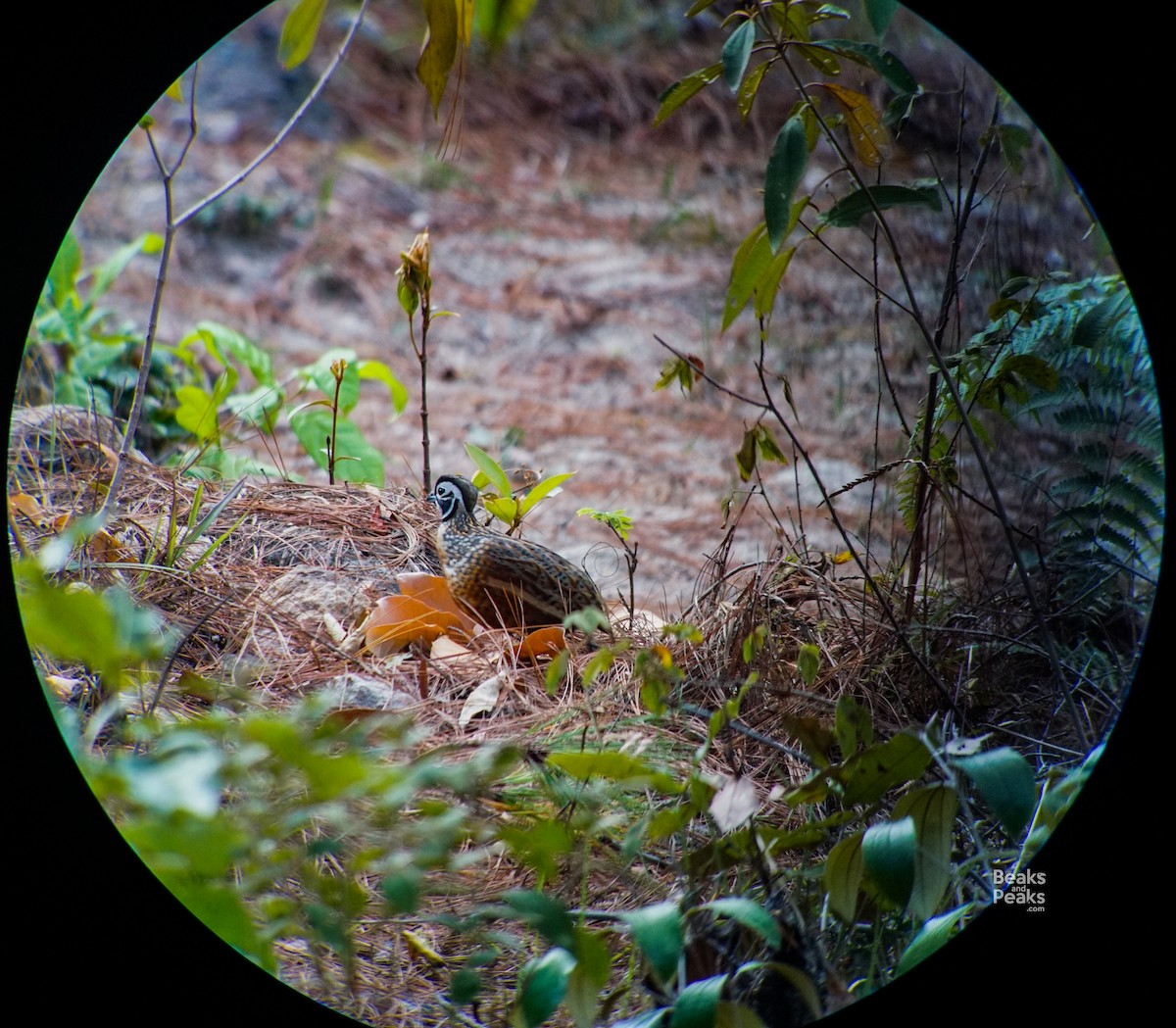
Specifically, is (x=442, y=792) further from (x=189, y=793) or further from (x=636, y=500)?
(x=636, y=500)

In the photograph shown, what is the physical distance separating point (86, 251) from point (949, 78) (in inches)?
121

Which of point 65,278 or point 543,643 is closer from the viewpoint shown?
point 543,643

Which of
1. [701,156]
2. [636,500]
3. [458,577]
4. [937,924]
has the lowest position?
[937,924]

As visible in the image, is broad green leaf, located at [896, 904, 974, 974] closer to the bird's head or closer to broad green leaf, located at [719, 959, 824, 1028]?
broad green leaf, located at [719, 959, 824, 1028]

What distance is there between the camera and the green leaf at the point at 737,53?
3.36 ft

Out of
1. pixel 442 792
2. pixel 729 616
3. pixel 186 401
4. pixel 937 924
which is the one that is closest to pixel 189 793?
pixel 442 792

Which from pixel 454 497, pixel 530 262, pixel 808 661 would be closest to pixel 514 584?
pixel 454 497

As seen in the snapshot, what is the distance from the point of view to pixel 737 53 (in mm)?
1035

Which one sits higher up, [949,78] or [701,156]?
[701,156]

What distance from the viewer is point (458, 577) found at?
1.58 metres

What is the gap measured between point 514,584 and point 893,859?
2.58 ft

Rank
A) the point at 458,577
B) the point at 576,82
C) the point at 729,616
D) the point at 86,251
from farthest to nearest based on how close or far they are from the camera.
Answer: the point at 576,82
the point at 86,251
the point at 458,577
the point at 729,616

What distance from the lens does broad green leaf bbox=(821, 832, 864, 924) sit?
93 centimetres

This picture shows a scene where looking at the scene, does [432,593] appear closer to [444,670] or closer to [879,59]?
[444,670]
